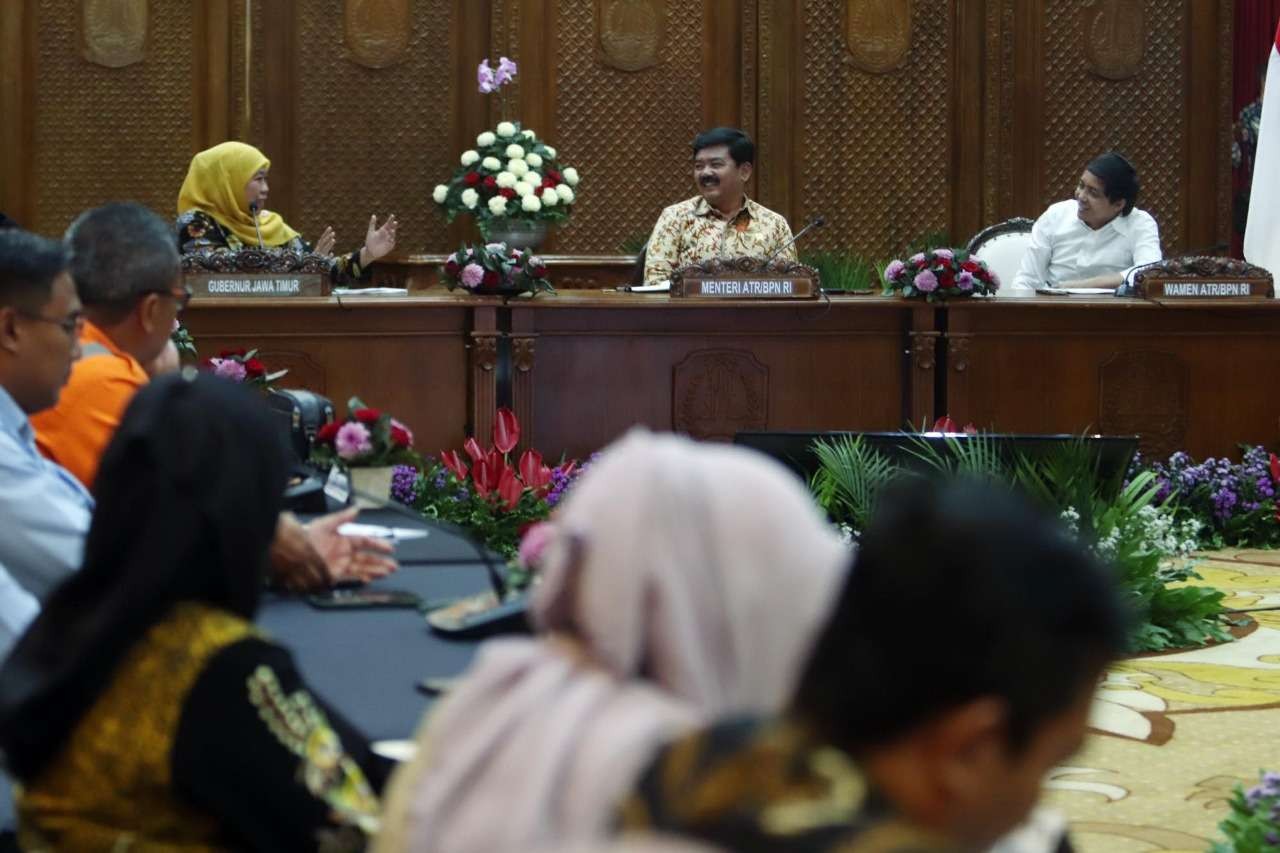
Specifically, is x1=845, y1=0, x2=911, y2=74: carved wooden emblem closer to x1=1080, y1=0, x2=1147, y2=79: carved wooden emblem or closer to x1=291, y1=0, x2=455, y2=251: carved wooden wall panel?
x1=1080, y1=0, x2=1147, y2=79: carved wooden emblem

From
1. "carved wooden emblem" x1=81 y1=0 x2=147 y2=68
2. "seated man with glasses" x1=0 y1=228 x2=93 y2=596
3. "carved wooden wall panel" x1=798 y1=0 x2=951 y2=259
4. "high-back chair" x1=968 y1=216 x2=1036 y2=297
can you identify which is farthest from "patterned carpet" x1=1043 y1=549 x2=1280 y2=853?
"carved wooden emblem" x1=81 y1=0 x2=147 y2=68

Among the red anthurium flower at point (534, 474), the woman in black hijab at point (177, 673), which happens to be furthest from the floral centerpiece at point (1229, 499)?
the woman in black hijab at point (177, 673)

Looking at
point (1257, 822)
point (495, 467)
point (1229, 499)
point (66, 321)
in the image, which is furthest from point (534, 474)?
point (1257, 822)

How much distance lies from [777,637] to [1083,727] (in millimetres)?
187

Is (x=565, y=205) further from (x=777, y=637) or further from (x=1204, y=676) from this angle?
(x=777, y=637)

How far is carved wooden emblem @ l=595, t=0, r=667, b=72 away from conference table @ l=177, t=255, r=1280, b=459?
8.75 ft

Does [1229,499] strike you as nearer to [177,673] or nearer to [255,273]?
[255,273]

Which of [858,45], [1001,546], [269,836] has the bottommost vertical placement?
[269,836]

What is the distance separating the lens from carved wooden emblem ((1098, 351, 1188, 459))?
6.93 m

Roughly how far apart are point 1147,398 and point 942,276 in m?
0.93

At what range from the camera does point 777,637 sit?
3.76 ft

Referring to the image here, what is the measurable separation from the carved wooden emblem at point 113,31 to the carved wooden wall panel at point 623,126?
6.65 ft

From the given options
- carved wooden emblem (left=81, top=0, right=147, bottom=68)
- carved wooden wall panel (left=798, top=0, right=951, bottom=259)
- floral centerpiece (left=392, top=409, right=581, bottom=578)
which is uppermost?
carved wooden emblem (left=81, top=0, right=147, bottom=68)

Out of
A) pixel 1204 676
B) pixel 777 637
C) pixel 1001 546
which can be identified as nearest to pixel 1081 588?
pixel 1001 546
